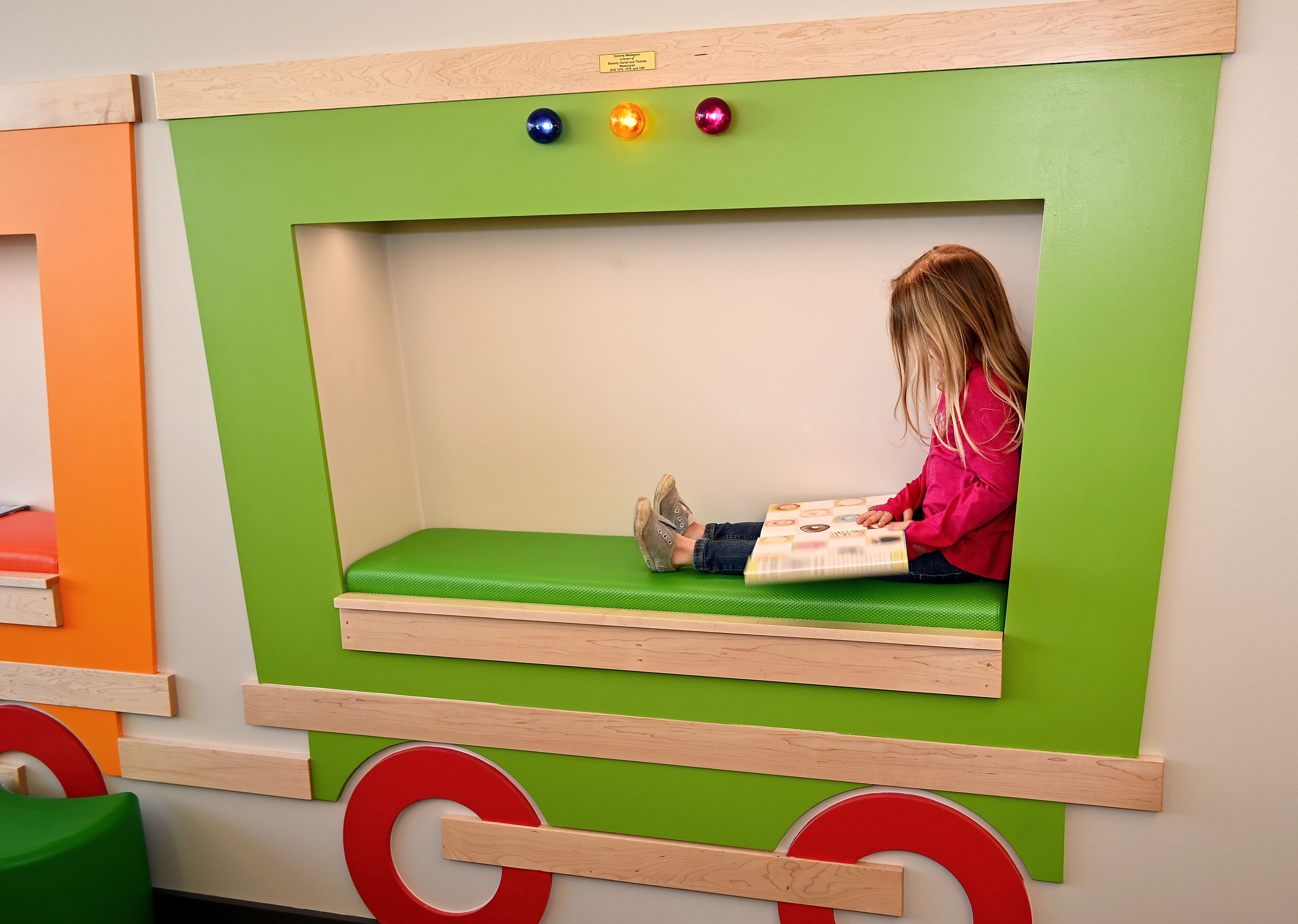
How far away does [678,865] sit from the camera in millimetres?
1972

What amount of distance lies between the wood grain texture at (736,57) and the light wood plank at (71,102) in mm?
83

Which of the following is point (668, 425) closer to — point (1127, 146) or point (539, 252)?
point (539, 252)

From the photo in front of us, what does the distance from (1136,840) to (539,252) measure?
1.68 meters

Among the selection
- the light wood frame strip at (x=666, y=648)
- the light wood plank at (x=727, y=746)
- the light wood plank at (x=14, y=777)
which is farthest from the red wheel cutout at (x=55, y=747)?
the light wood frame strip at (x=666, y=648)

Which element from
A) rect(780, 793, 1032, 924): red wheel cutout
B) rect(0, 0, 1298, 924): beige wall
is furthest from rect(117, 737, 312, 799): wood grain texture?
rect(780, 793, 1032, 924): red wheel cutout

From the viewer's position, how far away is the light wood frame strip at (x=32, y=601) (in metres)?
2.23

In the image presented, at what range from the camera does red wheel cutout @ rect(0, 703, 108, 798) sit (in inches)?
92.8

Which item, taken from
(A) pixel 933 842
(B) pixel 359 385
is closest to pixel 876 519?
(A) pixel 933 842

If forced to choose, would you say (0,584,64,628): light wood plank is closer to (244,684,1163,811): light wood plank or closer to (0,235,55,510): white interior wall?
(0,235,55,510): white interior wall

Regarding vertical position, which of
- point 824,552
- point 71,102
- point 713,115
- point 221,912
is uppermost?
point 71,102

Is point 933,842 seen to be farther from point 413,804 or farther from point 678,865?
point 413,804

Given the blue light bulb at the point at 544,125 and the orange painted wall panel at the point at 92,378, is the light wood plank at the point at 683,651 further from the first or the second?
the blue light bulb at the point at 544,125

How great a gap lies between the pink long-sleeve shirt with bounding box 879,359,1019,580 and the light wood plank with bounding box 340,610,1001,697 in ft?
0.66

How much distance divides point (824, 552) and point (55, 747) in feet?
6.52
